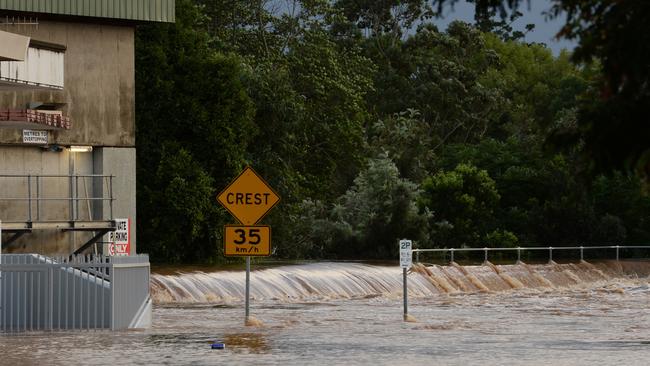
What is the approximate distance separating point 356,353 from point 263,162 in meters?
42.7

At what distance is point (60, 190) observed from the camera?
1945 inches

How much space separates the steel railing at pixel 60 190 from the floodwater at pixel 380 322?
15.3ft

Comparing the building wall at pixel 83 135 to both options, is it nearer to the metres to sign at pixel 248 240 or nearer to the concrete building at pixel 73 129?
the concrete building at pixel 73 129

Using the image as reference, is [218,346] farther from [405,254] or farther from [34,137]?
[34,137]

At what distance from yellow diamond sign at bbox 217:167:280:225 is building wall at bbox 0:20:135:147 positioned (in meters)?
20.4

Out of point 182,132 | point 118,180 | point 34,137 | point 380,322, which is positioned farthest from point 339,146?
point 380,322

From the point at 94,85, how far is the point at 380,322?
65.4 ft

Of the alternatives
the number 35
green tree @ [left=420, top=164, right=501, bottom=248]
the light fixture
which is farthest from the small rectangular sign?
green tree @ [left=420, top=164, right=501, bottom=248]

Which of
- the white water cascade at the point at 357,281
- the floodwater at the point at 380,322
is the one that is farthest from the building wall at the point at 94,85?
the floodwater at the point at 380,322

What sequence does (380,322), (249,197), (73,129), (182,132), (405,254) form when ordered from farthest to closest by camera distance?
(182,132), (73,129), (380,322), (405,254), (249,197)

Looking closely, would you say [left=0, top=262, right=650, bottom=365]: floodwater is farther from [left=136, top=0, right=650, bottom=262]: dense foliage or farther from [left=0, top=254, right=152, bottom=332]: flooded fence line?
[left=136, top=0, right=650, bottom=262]: dense foliage

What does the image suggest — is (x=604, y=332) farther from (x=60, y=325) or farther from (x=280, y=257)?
(x=280, y=257)

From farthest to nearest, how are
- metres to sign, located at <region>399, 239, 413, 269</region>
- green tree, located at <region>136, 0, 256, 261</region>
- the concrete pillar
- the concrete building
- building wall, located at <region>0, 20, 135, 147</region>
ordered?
green tree, located at <region>136, 0, 256, 261</region>, the concrete pillar, building wall, located at <region>0, 20, 135, 147</region>, the concrete building, metres to sign, located at <region>399, 239, 413, 269</region>

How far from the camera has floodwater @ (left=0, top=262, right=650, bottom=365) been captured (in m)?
23.1
